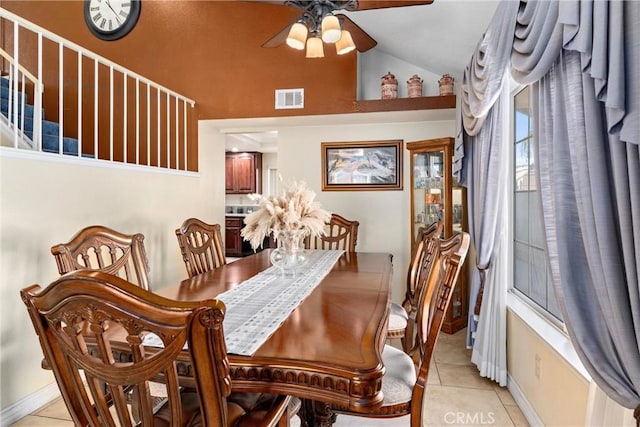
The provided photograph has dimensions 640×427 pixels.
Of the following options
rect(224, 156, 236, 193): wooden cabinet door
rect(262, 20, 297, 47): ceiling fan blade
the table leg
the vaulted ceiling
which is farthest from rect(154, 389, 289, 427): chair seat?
rect(224, 156, 236, 193): wooden cabinet door

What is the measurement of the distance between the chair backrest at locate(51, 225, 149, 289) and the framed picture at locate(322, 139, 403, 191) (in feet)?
8.26

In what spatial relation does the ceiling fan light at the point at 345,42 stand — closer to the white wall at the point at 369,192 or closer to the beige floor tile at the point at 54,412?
the white wall at the point at 369,192

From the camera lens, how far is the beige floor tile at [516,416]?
1985mm

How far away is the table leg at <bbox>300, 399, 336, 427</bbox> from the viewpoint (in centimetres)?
158

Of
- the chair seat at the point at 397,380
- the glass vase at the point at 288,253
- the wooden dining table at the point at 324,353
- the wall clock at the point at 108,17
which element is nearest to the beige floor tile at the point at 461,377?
the chair seat at the point at 397,380

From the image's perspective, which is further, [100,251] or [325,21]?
[325,21]

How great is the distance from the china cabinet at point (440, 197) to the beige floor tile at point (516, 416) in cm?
122

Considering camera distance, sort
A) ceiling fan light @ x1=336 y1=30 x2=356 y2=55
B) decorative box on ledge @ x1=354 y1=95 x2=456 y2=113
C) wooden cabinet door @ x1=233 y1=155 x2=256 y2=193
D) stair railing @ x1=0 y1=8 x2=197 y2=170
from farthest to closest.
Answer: wooden cabinet door @ x1=233 y1=155 x2=256 y2=193, stair railing @ x1=0 y1=8 x2=197 y2=170, decorative box on ledge @ x1=354 y1=95 x2=456 y2=113, ceiling fan light @ x1=336 y1=30 x2=356 y2=55

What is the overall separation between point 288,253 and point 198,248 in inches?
28.1

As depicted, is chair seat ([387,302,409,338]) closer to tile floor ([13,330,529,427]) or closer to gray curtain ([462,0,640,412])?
tile floor ([13,330,529,427])

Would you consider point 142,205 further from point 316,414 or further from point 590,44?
point 590,44

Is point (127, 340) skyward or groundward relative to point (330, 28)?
groundward

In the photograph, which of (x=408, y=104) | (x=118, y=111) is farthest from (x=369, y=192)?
(x=118, y=111)

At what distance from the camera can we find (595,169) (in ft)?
3.35
